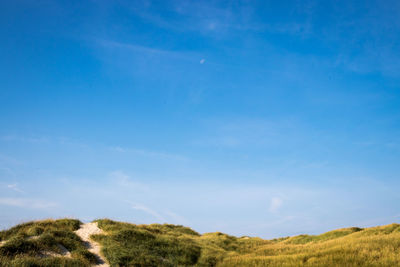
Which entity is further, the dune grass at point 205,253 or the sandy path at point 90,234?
the sandy path at point 90,234

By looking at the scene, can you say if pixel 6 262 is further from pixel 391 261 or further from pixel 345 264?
pixel 391 261

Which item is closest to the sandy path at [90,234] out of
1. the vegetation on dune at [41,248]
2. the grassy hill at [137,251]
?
the grassy hill at [137,251]

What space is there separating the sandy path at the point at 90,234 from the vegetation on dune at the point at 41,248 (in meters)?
0.59

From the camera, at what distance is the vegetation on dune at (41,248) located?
18047 millimetres

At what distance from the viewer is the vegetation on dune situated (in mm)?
18047

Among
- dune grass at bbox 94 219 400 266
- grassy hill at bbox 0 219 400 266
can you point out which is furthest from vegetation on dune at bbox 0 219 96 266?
dune grass at bbox 94 219 400 266

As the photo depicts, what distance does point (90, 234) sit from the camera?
2550 cm

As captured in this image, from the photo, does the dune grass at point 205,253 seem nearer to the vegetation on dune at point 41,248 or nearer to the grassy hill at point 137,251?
the grassy hill at point 137,251

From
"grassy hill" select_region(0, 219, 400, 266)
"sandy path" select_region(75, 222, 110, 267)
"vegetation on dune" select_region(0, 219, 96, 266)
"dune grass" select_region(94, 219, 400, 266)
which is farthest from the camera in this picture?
"sandy path" select_region(75, 222, 110, 267)

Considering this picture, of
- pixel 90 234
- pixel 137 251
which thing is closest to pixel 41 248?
pixel 90 234

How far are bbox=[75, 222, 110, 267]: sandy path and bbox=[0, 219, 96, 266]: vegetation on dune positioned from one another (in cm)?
59

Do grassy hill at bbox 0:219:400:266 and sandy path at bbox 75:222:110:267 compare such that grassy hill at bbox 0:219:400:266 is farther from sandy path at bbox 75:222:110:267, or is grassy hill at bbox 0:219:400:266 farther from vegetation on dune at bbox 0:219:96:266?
sandy path at bbox 75:222:110:267

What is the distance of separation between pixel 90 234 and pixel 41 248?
5555mm

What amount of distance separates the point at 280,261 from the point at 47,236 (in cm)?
1690
